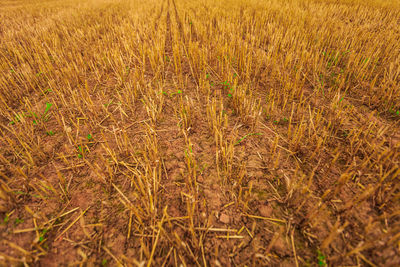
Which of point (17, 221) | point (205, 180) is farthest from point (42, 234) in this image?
point (205, 180)

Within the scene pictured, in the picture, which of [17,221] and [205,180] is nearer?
[17,221]

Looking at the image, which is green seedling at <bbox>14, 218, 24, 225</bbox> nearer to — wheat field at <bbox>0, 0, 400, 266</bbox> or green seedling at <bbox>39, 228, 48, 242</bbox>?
wheat field at <bbox>0, 0, 400, 266</bbox>

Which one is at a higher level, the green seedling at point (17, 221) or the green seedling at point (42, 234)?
the green seedling at point (17, 221)

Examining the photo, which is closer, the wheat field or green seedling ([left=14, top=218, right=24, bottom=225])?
the wheat field

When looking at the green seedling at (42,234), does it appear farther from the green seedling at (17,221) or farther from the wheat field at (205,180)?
the green seedling at (17,221)

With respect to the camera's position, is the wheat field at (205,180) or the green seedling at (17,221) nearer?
the wheat field at (205,180)

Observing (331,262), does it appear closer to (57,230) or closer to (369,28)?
(57,230)

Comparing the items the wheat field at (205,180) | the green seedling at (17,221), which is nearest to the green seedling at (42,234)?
the wheat field at (205,180)

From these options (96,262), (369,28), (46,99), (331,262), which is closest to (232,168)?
(331,262)

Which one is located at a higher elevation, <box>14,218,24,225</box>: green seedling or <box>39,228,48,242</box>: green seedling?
<box>14,218,24,225</box>: green seedling

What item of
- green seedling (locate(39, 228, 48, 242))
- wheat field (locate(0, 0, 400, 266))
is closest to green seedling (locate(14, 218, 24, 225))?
wheat field (locate(0, 0, 400, 266))

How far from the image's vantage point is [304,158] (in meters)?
1.33

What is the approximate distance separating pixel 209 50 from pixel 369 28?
11.5 feet

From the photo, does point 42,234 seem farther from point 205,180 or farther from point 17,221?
point 205,180
